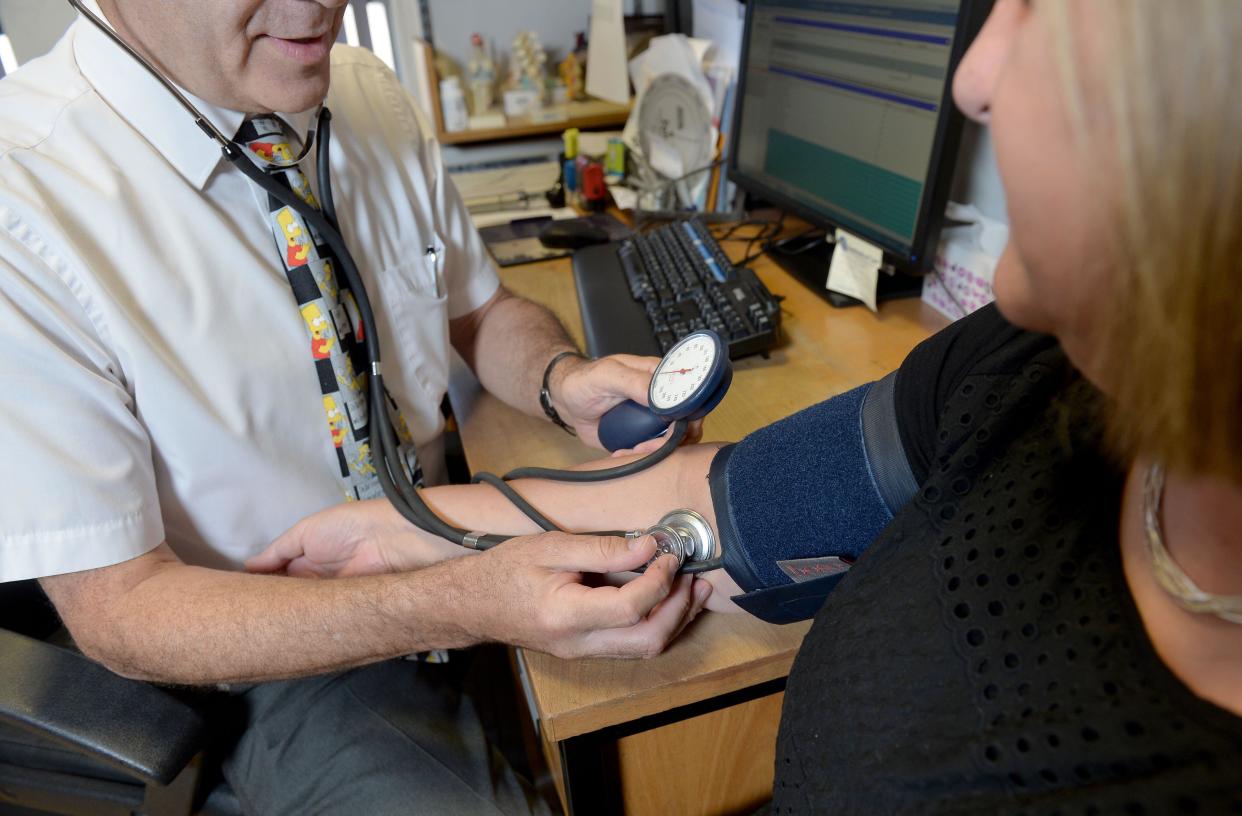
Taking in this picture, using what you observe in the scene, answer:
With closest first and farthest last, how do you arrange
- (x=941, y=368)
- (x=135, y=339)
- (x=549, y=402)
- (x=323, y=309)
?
(x=941, y=368), (x=135, y=339), (x=323, y=309), (x=549, y=402)

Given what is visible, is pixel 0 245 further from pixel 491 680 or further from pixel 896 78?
pixel 896 78

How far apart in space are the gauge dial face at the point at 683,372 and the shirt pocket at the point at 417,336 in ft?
1.22

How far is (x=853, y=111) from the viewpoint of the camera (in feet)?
3.93

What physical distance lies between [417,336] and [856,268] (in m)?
0.68

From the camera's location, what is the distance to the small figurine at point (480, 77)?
204 centimetres

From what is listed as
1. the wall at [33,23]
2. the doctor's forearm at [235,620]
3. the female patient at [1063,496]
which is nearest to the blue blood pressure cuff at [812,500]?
the female patient at [1063,496]

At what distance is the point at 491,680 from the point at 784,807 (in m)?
0.72

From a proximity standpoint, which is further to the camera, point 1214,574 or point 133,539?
point 133,539

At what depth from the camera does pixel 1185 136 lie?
279mm

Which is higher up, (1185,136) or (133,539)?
(1185,136)

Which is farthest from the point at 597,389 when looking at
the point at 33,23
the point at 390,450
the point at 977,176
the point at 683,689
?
the point at 33,23

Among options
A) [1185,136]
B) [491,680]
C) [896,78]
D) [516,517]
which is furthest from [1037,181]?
[491,680]

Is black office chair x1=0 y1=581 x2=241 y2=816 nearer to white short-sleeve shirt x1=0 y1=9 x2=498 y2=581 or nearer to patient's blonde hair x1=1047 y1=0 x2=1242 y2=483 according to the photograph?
white short-sleeve shirt x1=0 y1=9 x2=498 y2=581

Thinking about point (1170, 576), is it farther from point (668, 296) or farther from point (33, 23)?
point (33, 23)
